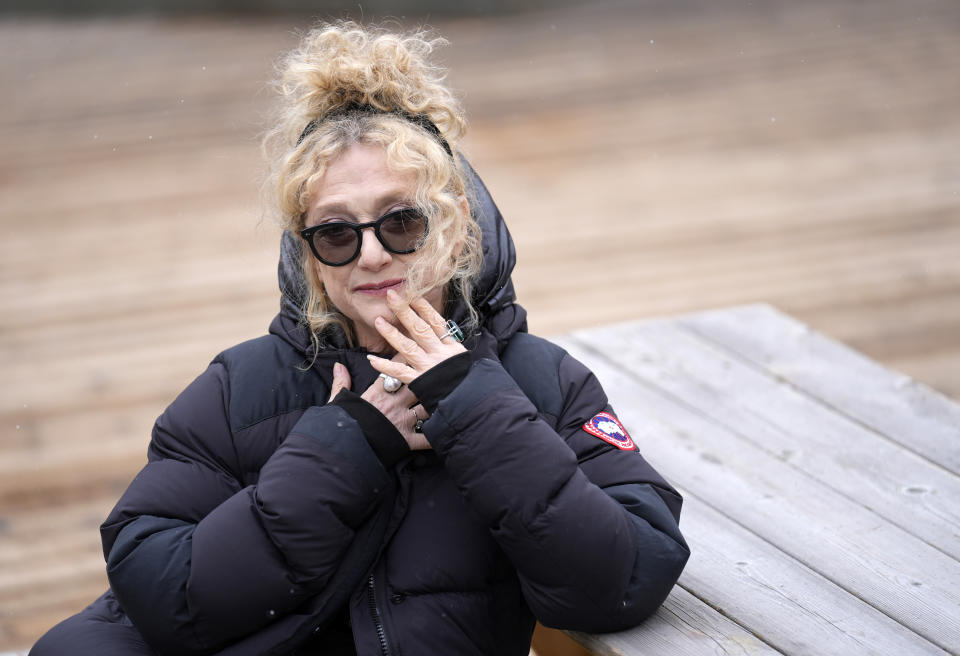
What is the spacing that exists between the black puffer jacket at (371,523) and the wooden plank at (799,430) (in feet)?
1.87

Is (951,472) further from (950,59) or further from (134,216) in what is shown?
(950,59)

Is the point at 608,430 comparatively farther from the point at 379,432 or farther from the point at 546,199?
the point at 546,199

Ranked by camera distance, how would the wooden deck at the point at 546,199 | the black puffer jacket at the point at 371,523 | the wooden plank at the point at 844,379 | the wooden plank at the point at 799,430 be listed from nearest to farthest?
the black puffer jacket at the point at 371,523 < the wooden plank at the point at 799,430 < the wooden plank at the point at 844,379 < the wooden deck at the point at 546,199

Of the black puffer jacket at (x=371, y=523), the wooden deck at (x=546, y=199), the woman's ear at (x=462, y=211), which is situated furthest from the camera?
the wooden deck at (x=546, y=199)

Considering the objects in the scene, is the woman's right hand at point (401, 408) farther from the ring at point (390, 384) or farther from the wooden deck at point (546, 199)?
the wooden deck at point (546, 199)

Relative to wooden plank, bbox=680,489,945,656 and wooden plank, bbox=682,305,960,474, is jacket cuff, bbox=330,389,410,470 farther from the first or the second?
wooden plank, bbox=682,305,960,474

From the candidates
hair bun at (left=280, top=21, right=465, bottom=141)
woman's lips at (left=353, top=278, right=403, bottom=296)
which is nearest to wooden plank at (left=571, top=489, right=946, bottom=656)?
woman's lips at (left=353, top=278, right=403, bottom=296)

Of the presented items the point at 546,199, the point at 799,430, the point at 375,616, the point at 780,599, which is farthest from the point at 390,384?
the point at 546,199

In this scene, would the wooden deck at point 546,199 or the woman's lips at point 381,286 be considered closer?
the woman's lips at point 381,286

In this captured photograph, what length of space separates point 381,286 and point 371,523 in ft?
1.25

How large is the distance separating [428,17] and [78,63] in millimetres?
2697

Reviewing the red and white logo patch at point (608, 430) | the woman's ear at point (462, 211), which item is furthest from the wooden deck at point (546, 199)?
the woman's ear at point (462, 211)

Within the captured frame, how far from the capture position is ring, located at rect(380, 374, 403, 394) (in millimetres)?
1737

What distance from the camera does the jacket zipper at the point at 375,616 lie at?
1.66 meters
